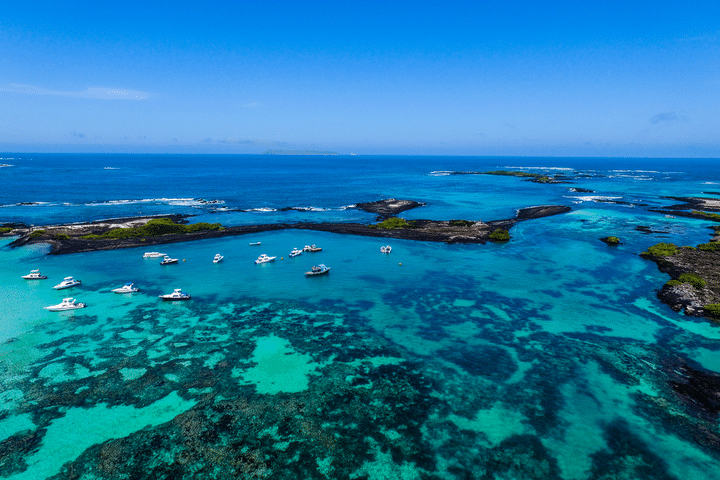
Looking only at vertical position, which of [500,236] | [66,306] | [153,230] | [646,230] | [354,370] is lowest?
[354,370]

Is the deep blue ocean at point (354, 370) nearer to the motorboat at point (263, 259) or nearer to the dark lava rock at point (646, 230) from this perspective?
the motorboat at point (263, 259)

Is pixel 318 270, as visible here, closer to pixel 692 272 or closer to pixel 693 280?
pixel 693 280

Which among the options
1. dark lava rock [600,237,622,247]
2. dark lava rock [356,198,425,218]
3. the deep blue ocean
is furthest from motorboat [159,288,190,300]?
dark lava rock [600,237,622,247]

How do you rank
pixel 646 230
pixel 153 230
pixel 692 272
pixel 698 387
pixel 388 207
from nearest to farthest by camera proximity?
A: 1. pixel 698 387
2. pixel 692 272
3. pixel 153 230
4. pixel 646 230
5. pixel 388 207

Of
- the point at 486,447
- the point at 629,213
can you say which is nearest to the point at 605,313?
the point at 486,447

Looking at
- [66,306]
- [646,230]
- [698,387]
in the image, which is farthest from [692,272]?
[66,306]

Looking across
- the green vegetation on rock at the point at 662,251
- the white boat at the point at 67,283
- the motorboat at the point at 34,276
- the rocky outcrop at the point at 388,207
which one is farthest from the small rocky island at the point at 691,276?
the motorboat at the point at 34,276
